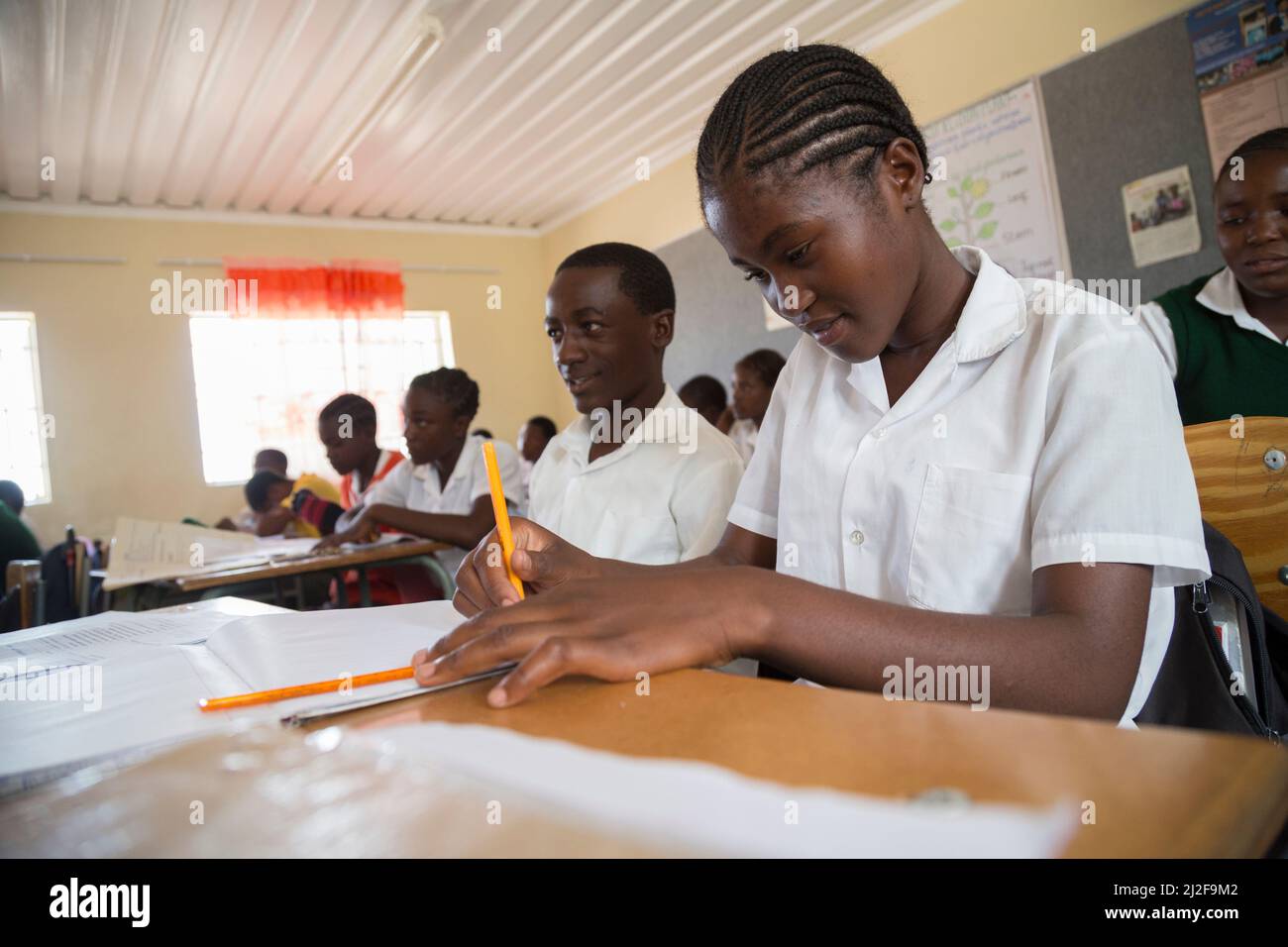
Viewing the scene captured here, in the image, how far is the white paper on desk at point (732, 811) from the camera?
0.31 metres

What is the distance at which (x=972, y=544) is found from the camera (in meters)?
0.83

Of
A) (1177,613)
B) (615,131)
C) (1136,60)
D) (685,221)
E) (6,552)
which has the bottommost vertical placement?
(1177,613)

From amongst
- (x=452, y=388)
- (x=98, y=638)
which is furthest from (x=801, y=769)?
(x=452, y=388)

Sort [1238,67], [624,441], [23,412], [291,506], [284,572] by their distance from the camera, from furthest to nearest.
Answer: [23,412] → [291,506] → [1238,67] → [284,572] → [624,441]

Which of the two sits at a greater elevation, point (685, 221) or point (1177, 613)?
point (685, 221)

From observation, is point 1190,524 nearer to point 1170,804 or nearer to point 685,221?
point 1170,804

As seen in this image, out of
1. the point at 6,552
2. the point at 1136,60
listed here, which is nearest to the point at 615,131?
the point at 1136,60

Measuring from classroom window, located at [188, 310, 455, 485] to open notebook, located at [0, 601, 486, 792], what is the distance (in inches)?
212

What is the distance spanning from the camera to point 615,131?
5.59 metres

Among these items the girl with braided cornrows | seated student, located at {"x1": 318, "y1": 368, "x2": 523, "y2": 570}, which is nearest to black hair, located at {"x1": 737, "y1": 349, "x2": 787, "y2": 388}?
seated student, located at {"x1": 318, "y1": 368, "x2": 523, "y2": 570}

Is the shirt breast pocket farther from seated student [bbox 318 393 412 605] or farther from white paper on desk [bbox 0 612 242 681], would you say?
seated student [bbox 318 393 412 605]

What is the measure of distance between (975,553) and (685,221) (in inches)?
208

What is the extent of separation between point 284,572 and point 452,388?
0.94 meters

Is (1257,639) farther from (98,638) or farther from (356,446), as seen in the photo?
(356,446)
